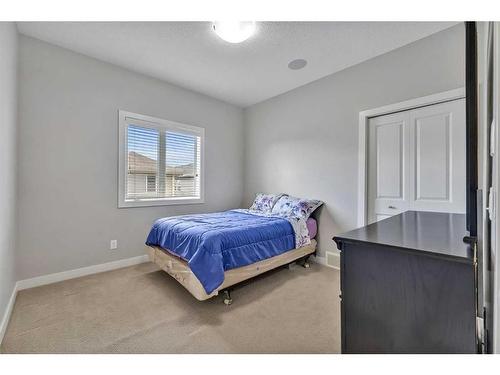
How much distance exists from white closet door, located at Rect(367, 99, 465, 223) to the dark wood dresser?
1.55m

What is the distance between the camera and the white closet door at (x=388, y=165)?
262 cm

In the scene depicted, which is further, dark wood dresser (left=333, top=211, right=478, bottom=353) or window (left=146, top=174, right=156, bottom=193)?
Result: window (left=146, top=174, right=156, bottom=193)

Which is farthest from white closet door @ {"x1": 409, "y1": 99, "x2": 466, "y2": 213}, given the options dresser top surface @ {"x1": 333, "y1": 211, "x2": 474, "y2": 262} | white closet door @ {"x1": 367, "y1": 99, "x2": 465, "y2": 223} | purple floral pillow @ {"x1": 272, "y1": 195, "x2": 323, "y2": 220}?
dresser top surface @ {"x1": 333, "y1": 211, "x2": 474, "y2": 262}

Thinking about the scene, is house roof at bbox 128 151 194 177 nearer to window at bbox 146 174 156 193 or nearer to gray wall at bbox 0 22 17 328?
window at bbox 146 174 156 193

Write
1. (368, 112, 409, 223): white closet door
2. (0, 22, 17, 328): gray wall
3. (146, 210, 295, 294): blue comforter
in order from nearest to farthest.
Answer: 1. (0, 22, 17, 328): gray wall
2. (146, 210, 295, 294): blue comforter
3. (368, 112, 409, 223): white closet door

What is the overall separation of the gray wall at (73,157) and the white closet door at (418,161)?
2927mm

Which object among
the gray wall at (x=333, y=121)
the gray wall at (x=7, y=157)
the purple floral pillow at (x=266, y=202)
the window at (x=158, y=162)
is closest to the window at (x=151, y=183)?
the window at (x=158, y=162)

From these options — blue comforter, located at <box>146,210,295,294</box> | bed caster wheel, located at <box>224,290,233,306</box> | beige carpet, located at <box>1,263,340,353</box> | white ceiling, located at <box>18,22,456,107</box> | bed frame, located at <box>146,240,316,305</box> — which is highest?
white ceiling, located at <box>18,22,456,107</box>

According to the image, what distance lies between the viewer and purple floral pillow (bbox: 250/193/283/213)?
3.61 m

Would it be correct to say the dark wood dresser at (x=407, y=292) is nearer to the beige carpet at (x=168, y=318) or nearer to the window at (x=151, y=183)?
the beige carpet at (x=168, y=318)

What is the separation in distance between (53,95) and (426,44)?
4018 millimetres

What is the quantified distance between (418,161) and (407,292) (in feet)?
7.02
